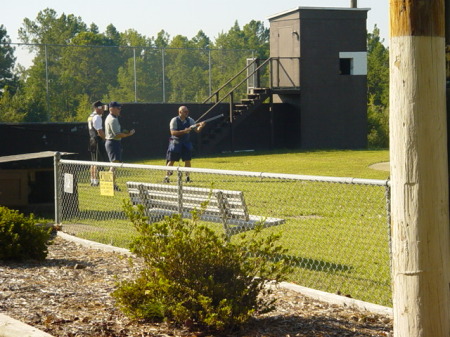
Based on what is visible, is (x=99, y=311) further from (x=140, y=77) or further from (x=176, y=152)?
(x=140, y=77)

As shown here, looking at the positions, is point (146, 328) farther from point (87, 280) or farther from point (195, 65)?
point (195, 65)

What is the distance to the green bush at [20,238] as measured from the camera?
9.85m

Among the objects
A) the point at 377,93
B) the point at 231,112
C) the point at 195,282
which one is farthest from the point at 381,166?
the point at 377,93

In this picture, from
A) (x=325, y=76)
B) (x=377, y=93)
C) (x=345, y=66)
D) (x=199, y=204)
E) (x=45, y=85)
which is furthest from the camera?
(x=377, y=93)

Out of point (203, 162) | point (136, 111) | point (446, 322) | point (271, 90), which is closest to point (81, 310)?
point (446, 322)

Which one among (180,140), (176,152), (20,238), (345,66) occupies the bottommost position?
(20,238)

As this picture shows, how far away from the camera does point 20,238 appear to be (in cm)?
995

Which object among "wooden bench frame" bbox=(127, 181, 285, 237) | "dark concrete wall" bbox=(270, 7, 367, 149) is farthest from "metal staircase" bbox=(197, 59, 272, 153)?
"wooden bench frame" bbox=(127, 181, 285, 237)

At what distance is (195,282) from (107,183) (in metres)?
4.92

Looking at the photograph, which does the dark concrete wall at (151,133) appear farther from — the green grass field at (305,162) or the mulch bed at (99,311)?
the mulch bed at (99,311)

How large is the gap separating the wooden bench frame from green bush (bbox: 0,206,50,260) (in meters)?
1.55

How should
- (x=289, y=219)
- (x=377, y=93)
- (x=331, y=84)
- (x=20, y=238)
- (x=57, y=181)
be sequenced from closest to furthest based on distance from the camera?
(x=20, y=238), (x=57, y=181), (x=289, y=219), (x=331, y=84), (x=377, y=93)

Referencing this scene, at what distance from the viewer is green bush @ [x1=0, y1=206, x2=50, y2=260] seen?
32.3ft

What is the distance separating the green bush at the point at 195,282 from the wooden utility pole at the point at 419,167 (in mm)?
1942
